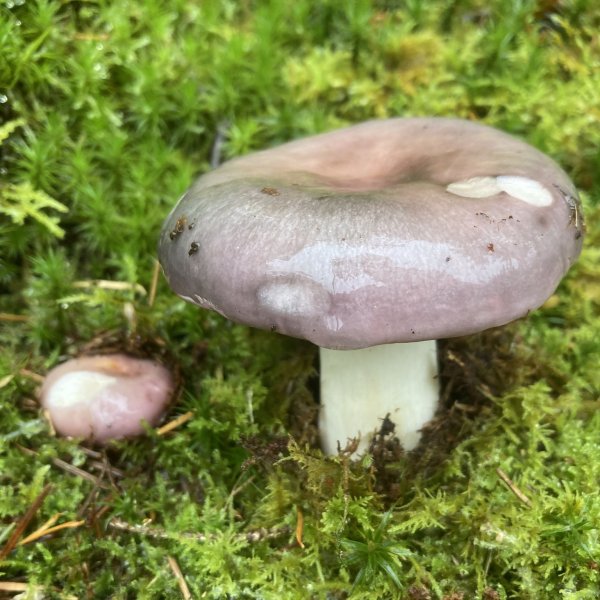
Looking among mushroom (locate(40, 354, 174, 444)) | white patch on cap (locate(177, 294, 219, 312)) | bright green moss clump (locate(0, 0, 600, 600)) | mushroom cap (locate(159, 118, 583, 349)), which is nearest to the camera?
mushroom cap (locate(159, 118, 583, 349))

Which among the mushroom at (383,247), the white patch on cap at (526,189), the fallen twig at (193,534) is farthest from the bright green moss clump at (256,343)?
the white patch on cap at (526,189)

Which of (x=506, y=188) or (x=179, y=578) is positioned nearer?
(x=506, y=188)

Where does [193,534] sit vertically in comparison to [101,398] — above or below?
below

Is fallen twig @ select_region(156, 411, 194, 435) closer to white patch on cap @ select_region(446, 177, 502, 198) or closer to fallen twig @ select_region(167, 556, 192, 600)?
fallen twig @ select_region(167, 556, 192, 600)

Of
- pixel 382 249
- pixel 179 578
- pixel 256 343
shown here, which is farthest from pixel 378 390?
pixel 179 578

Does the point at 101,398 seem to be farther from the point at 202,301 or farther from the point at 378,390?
the point at 378,390

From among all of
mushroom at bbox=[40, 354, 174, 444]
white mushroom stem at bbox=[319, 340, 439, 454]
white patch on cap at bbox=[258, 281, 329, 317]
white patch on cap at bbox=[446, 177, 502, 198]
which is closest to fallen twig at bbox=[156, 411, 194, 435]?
mushroom at bbox=[40, 354, 174, 444]

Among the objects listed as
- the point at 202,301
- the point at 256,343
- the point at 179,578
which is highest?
the point at 202,301

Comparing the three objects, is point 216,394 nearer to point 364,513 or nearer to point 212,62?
point 364,513
